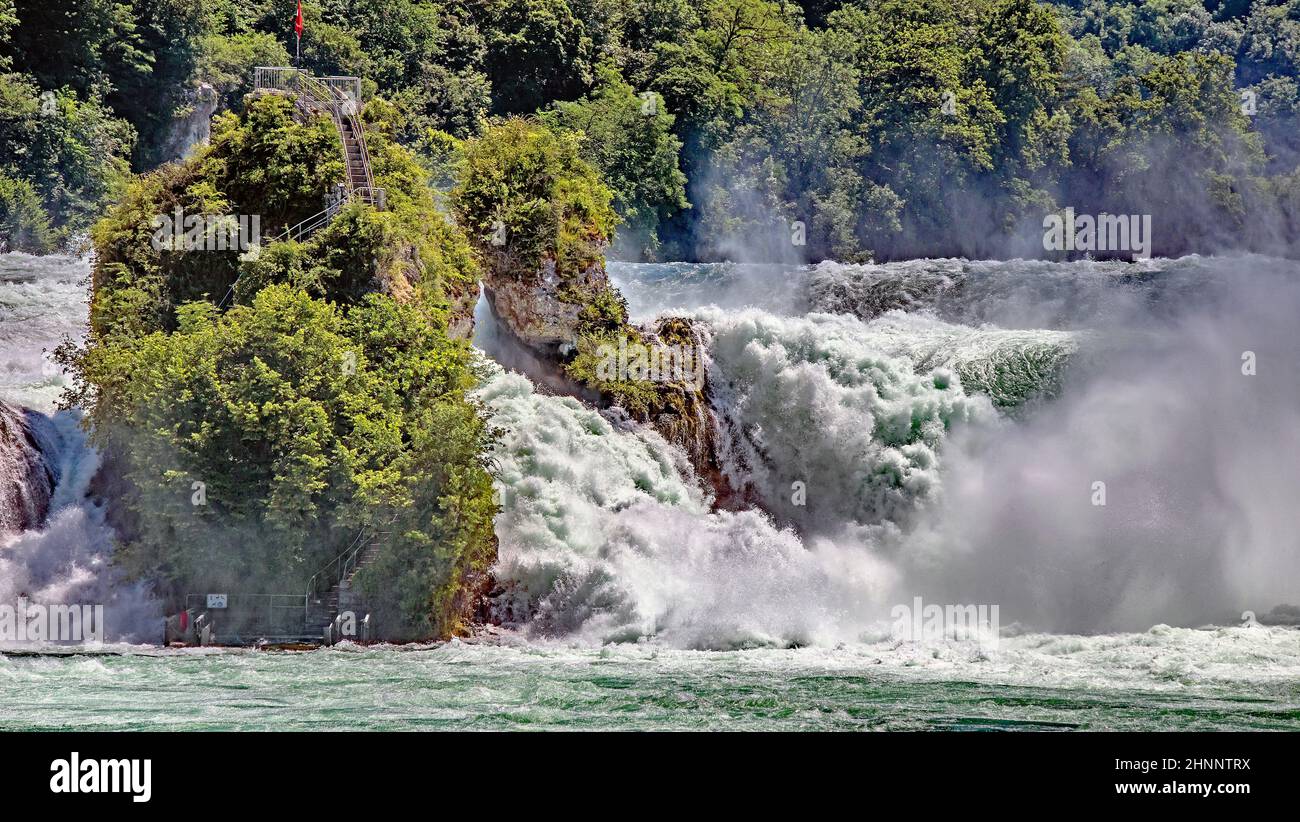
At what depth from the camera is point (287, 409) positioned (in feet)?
Answer: 118

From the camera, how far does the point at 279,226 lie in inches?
1631

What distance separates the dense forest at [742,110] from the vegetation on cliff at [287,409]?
3133 centimetres

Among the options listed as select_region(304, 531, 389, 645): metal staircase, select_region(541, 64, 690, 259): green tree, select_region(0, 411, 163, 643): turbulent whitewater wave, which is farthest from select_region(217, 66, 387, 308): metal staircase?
select_region(541, 64, 690, 259): green tree

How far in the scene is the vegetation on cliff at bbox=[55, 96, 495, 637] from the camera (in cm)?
3619

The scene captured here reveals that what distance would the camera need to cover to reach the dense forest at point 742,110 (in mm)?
75438

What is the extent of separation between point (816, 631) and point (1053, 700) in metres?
9.26

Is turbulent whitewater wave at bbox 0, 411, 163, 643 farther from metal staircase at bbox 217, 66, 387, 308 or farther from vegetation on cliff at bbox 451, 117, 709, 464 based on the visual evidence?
vegetation on cliff at bbox 451, 117, 709, 464

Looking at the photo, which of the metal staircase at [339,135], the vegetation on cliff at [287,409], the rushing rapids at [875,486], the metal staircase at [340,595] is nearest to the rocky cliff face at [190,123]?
the rushing rapids at [875,486]

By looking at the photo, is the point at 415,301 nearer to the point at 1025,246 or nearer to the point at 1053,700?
the point at 1053,700

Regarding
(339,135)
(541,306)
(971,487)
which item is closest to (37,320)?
(339,135)

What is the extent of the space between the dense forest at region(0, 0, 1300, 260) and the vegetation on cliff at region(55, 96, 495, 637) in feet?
103

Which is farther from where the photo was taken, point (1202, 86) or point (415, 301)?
point (1202, 86)
